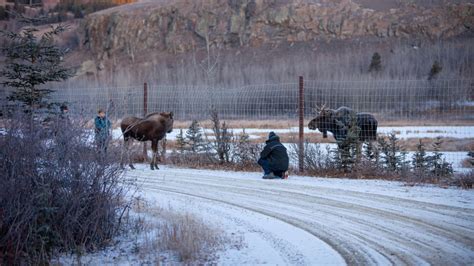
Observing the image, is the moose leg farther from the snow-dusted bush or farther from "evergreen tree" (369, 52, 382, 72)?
"evergreen tree" (369, 52, 382, 72)

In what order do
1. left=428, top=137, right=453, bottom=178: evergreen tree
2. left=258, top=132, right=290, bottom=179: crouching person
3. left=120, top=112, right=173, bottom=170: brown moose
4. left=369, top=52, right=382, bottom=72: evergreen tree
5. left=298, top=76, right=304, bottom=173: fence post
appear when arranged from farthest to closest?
1. left=369, top=52, right=382, bottom=72: evergreen tree
2. left=120, top=112, right=173, bottom=170: brown moose
3. left=298, top=76, right=304, bottom=173: fence post
4. left=258, top=132, right=290, bottom=179: crouching person
5. left=428, top=137, right=453, bottom=178: evergreen tree

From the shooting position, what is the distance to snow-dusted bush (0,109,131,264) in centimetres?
757

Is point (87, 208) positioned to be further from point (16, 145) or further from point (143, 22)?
point (143, 22)

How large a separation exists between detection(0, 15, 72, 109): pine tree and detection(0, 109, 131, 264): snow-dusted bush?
11.0 ft

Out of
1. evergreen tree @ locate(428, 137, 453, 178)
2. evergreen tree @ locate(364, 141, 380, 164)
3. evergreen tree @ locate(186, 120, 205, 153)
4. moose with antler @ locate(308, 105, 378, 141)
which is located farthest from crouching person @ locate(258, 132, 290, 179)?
moose with antler @ locate(308, 105, 378, 141)

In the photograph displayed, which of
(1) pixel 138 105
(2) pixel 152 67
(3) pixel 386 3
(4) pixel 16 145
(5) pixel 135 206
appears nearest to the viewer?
(4) pixel 16 145

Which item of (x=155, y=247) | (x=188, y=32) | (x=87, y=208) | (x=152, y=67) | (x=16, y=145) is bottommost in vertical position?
(x=155, y=247)

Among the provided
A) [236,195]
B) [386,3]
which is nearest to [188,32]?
[386,3]

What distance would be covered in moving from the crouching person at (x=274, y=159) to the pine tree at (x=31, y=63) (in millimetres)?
5609

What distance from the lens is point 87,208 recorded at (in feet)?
28.0

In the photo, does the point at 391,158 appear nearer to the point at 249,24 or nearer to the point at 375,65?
the point at 375,65

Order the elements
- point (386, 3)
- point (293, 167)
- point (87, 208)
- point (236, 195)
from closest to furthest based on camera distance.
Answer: point (87, 208) → point (236, 195) → point (293, 167) → point (386, 3)

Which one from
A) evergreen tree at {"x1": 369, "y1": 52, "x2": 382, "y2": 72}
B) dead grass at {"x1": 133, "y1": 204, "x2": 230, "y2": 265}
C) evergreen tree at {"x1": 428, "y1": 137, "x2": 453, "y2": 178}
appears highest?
evergreen tree at {"x1": 369, "y1": 52, "x2": 382, "y2": 72}

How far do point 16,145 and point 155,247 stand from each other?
7.86 ft
